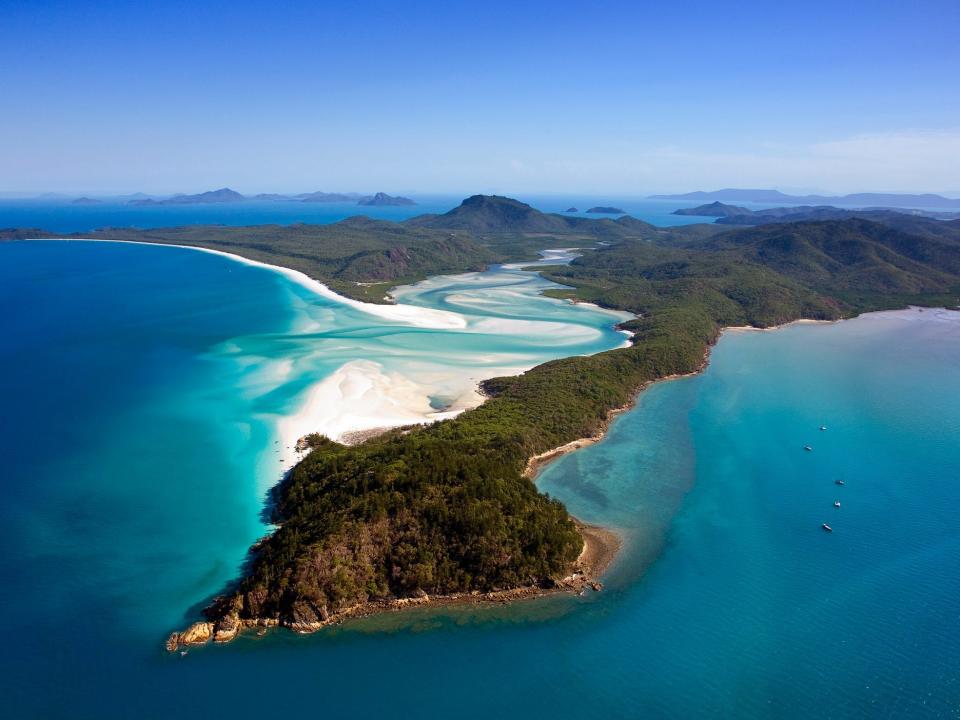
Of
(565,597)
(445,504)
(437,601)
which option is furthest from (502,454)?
(437,601)

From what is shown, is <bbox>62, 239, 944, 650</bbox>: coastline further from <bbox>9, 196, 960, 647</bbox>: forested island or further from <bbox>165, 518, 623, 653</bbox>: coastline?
<bbox>9, 196, 960, 647</bbox>: forested island

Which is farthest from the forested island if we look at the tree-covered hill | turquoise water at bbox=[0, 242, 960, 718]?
turquoise water at bbox=[0, 242, 960, 718]

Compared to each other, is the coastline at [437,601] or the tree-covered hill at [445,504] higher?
the tree-covered hill at [445,504]

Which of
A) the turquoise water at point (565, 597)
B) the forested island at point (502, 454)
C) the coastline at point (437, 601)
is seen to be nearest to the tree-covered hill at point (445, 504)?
the forested island at point (502, 454)

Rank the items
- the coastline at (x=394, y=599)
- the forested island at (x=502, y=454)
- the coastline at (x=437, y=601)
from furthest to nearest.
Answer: the forested island at (x=502, y=454), the coastline at (x=394, y=599), the coastline at (x=437, y=601)

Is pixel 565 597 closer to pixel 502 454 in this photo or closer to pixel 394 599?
pixel 394 599

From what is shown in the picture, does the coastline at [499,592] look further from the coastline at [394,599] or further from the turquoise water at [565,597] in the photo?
the turquoise water at [565,597]
